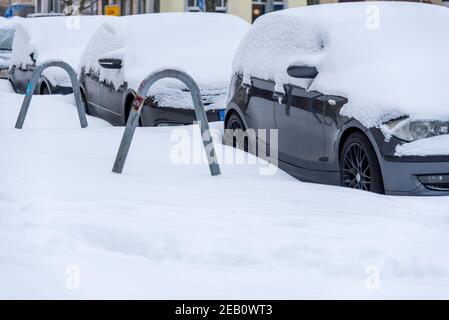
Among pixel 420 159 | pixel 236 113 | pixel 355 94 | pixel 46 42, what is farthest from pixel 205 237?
pixel 46 42

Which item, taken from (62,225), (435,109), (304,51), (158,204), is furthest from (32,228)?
(304,51)

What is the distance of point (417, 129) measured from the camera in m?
6.99

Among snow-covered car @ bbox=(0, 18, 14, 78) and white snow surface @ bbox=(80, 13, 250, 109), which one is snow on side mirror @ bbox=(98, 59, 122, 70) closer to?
white snow surface @ bbox=(80, 13, 250, 109)

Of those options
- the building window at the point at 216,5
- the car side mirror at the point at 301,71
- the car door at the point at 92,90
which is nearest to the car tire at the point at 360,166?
the car side mirror at the point at 301,71

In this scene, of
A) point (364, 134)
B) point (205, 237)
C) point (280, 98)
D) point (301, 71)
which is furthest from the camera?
point (280, 98)

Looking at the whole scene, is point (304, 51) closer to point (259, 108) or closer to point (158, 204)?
point (259, 108)

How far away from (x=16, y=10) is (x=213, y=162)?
7769 centimetres

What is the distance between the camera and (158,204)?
19.5 feet

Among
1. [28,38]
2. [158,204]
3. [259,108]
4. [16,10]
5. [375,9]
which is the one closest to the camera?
[158,204]

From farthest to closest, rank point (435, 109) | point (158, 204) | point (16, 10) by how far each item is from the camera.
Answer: point (16, 10), point (435, 109), point (158, 204)

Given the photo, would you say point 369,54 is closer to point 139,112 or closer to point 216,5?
point 139,112

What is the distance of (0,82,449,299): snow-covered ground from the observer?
4.27 m

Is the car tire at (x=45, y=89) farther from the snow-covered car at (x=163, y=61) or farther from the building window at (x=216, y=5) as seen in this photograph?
the building window at (x=216, y=5)

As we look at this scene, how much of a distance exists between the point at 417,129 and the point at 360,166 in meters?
0.52
